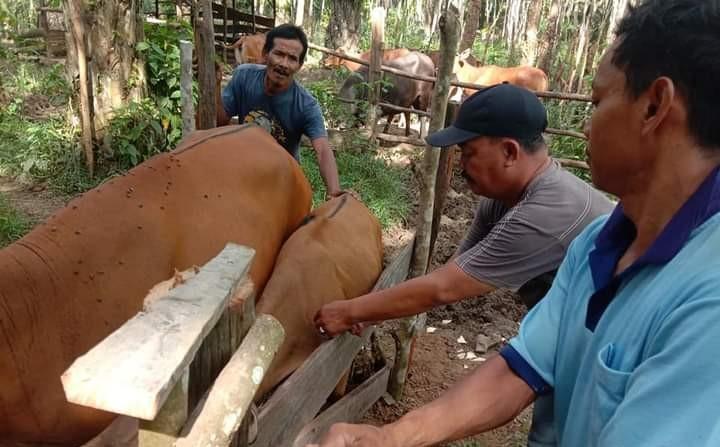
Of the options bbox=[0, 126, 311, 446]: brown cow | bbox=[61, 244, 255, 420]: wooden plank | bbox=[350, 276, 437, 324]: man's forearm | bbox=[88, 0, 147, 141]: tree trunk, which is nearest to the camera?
bbox=[61, 244, 255, 420]: wooden plank

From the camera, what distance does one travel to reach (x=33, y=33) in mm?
13352

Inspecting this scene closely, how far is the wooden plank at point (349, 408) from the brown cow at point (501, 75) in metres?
7.65

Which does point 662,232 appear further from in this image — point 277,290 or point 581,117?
point 581,117

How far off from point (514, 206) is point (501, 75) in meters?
9.89

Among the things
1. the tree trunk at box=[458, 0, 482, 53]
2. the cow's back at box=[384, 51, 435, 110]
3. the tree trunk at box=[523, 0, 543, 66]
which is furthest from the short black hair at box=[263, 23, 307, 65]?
the tree trunk at box=[523, 0, 543, 66]

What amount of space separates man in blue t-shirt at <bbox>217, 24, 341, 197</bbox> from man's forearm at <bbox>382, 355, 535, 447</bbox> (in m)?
2.39

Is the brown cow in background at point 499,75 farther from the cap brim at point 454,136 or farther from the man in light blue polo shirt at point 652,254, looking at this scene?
the man in light blue polo shirt at point 652,254

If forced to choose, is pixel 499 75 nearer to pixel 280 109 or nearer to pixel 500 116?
pixel 280 109

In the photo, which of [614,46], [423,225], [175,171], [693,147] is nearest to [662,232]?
[693,147]

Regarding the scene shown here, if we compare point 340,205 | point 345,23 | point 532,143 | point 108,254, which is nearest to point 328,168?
point 340,205

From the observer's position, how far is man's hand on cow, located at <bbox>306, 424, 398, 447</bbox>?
1345mm

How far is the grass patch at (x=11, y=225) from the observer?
4.74 m

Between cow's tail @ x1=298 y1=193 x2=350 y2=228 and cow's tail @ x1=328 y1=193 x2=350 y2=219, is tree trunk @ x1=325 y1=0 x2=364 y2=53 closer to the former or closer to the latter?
cow's tail @ x1=328 y1=193 x2=350 y2=219

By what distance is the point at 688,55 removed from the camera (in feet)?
3.20
